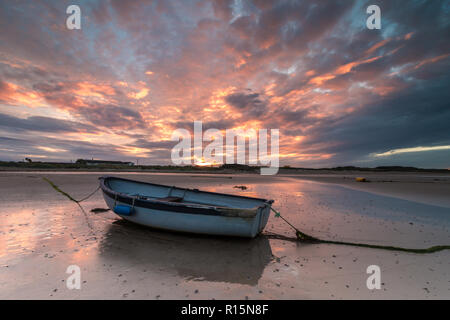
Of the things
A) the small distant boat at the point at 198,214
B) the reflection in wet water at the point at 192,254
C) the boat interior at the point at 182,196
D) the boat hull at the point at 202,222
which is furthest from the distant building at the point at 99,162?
the reflection in wet water at the point at 192,254

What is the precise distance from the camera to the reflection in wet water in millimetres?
4630

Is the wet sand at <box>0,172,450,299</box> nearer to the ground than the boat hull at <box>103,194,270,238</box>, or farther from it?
nearer to the ground

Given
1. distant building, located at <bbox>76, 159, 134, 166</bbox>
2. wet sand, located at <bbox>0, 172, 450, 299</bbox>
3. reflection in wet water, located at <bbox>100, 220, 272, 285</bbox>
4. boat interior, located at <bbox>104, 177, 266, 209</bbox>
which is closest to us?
wet sand, located at <bbox>0, 172, 450, 299</bbox>

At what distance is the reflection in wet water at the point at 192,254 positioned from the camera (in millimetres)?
4630

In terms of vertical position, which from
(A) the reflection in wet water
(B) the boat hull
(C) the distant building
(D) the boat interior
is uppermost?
(C) the distant building

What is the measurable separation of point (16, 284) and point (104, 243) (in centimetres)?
237

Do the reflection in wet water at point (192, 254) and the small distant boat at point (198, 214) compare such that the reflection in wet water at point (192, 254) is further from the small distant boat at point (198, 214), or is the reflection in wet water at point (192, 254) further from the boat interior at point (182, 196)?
the boat interior at point (182, 196)

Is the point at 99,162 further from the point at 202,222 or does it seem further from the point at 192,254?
the point at 192,254

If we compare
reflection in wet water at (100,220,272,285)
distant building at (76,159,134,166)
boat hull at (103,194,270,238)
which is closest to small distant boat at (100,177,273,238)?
boat hull at (103,194,270,238)

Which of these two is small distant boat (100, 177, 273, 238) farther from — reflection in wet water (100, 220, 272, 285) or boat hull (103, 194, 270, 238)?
reflection in wet water (100, 220, 272, 285)

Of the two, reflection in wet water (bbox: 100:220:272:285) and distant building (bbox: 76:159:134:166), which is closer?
reflection in wet water (bbox: 100:220:272:285)

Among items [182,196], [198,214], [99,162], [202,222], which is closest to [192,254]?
[202,222]

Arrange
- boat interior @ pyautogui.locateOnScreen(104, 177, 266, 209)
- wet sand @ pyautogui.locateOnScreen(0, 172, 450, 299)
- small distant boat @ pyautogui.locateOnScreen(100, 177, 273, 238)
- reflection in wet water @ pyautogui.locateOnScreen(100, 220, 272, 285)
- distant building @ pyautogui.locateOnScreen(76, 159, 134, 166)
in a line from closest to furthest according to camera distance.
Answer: wet sand @ pyautogui.locateOnScreen(0, 172, 450, 299) < reflection in wet water @ pyautogui.locateOnScreen(100, 220, 272, 285) < small distant boat @ pyautogui.locateOnScreen(100, 177, 273, 238) < boat interior @ pyautogui.locateOnScreen(104, 177, 266, 209) < distant building @ pyautogui.locateOnScreen(76, 159, 134, 166)
